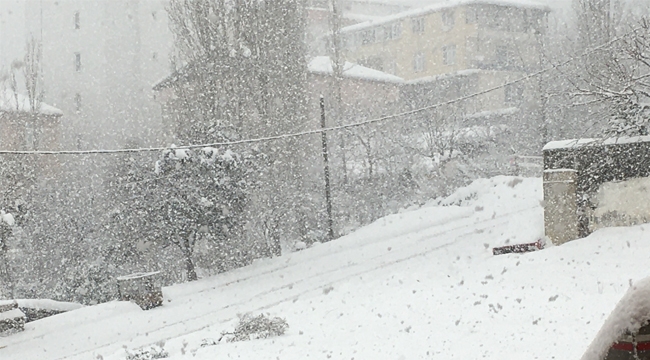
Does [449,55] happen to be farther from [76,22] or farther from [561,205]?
[561,205]

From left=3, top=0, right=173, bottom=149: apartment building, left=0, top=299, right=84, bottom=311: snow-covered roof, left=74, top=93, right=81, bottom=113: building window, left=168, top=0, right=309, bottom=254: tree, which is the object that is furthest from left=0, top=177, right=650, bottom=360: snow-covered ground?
left=74, top=93, right=81, bottom=113: building window

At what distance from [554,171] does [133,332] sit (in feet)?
32.2

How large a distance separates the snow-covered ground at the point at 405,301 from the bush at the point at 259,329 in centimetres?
19

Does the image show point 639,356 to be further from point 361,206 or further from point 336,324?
point 361,206

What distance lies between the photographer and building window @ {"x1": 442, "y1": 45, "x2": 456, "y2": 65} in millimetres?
54250

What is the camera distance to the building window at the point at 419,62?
5728 centimetres

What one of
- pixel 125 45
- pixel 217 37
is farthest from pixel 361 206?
pixel 125 45

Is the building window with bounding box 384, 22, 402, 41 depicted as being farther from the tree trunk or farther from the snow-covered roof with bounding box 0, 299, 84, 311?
the snow-covered roof with bounding box 0, 299, 84, 311

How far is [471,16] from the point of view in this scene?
53.3 meters

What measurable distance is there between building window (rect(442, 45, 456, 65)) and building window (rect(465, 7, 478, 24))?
2463 mm

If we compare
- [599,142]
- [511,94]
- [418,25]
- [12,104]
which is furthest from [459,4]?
[599,142]

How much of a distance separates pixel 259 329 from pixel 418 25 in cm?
5190

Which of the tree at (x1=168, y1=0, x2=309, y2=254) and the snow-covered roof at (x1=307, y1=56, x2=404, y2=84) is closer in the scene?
the tree at (x1=168, y1=0, x2=309, y2=254)

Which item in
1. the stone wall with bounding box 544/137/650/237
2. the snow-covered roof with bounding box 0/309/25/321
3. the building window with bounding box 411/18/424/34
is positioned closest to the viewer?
the stone wall with bounding box 544/137/650/237
